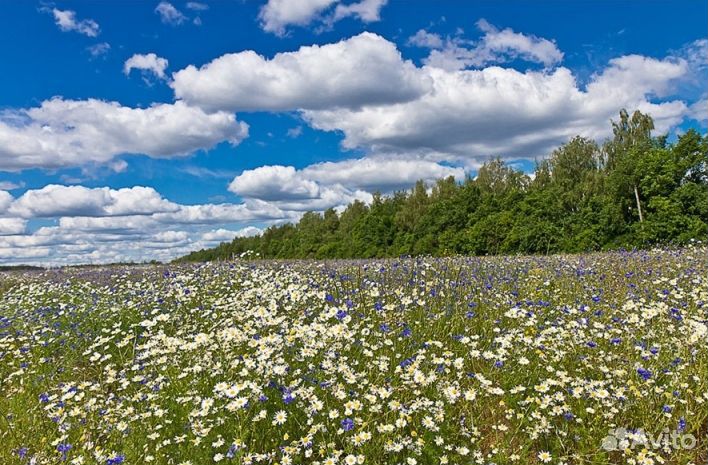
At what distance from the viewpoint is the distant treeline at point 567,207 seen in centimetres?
3180

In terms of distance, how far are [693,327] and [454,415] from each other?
275cm

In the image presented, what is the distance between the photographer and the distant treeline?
3180 centimetres

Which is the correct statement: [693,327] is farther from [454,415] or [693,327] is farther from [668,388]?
[454,415]

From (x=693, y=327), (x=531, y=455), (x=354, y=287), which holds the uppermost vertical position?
(x=354, y=287)

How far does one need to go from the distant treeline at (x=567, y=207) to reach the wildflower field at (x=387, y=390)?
1811 centimetres

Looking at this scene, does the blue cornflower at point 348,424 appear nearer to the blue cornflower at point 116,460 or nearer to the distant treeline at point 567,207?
the blue cornflower at point 116,460

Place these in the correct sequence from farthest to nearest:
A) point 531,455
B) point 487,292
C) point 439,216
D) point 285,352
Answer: point 439,216
point 487,292
point 285,352
point 531,455

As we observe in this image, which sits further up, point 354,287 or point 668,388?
point 354,287

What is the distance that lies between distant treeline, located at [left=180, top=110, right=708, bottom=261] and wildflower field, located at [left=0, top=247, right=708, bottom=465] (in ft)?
59.4

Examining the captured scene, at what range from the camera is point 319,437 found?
150 inches

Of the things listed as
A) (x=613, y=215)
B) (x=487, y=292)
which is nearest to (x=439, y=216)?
(x=613, y=215)

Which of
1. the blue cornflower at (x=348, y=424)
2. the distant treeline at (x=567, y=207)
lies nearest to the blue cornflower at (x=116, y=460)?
the blue cornflower at (x=348, y=424)

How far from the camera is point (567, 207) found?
37656 mm

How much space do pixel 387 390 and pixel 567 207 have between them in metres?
37.4
